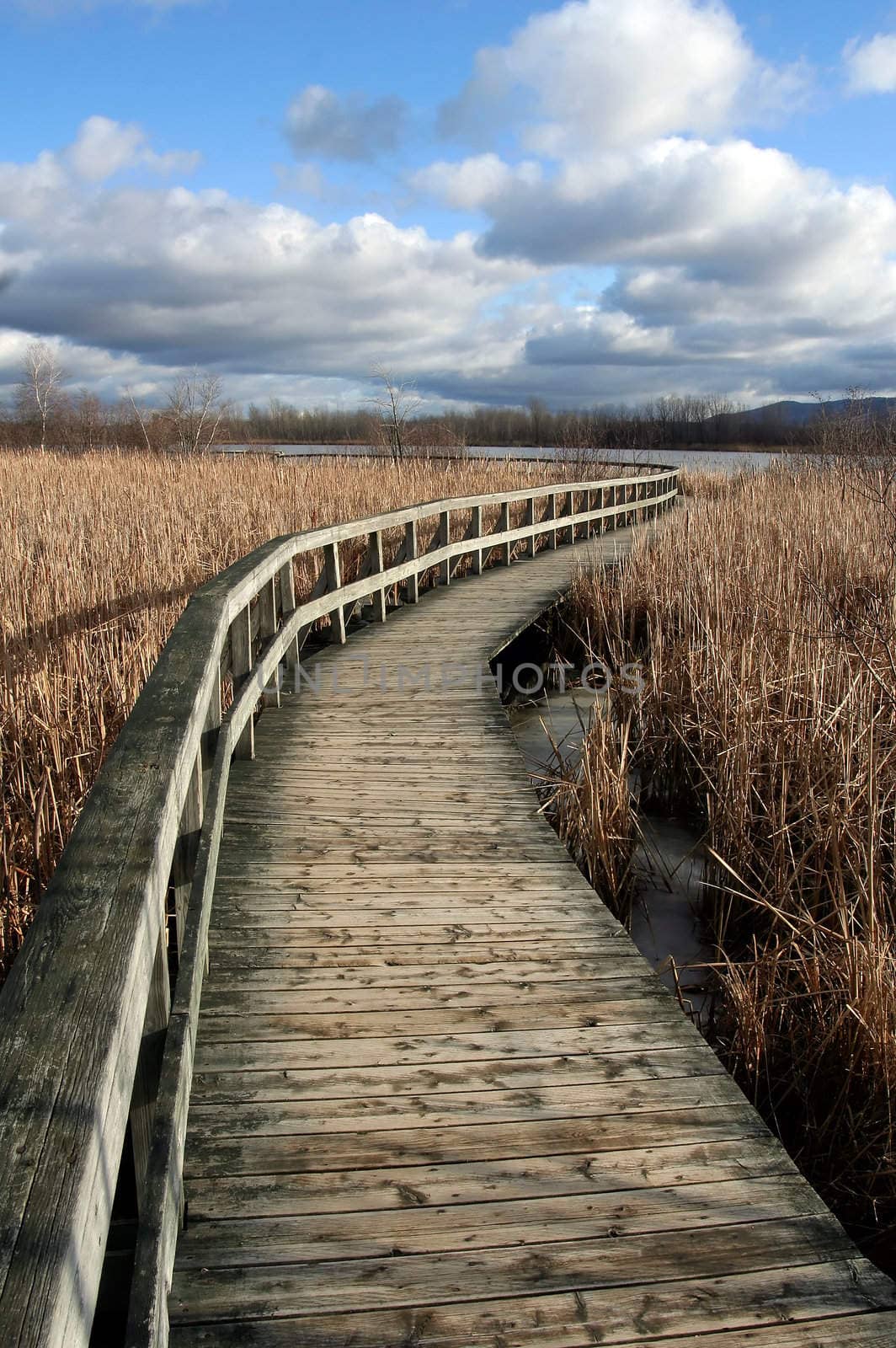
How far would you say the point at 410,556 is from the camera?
327 inches

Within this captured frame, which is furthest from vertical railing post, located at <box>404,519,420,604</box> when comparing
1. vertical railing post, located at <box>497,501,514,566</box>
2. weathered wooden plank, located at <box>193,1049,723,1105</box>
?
weathered wooden plank, located at <box>193,1049,723,1105</box>

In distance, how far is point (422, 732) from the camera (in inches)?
193

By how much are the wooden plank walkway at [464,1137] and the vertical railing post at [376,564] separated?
3787 mm

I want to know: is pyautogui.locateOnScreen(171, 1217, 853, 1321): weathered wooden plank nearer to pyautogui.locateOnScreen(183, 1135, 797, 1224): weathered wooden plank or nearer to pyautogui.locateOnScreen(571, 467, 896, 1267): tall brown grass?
pyautogui.locateOnScreen(183, 1135, 797, 1224): weathered wooden plank

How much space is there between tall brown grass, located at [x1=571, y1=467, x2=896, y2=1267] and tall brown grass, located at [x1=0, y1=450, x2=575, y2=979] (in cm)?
219

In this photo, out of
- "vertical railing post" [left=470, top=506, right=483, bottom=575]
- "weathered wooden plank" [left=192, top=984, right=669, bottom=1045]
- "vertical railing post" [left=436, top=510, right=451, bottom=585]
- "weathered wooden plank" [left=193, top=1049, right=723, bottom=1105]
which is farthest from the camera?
"vertical railing post" [left=470, top=506, right=483, bottom=575]

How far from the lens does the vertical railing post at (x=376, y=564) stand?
23.2 feet

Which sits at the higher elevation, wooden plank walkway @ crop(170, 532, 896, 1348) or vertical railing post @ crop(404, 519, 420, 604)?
vertical railing post @ crop(404, 519, 420, 604)

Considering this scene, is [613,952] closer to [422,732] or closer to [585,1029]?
[585,1029]

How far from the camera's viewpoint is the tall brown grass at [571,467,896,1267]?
2.60 meters

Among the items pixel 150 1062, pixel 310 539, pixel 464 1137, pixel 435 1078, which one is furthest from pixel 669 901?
pixel 310 539

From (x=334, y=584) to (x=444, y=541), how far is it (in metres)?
3.06

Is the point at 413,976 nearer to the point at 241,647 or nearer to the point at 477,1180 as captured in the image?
the point at 477,1180

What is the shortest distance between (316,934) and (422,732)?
2102 millimetres
